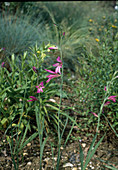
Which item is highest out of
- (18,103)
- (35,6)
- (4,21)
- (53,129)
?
(35,6)

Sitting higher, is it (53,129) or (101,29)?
(101,29)

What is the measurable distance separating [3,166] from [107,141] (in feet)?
3.03

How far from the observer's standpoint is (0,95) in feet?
5.44

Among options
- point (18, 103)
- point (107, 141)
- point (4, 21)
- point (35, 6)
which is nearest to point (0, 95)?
point (18, 103)

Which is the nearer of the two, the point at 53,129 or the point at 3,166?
the point at 3,166

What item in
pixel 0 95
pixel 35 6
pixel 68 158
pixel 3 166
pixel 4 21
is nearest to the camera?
pixel 3 166

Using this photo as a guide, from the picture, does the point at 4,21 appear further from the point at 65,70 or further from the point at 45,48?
the point at 45,48

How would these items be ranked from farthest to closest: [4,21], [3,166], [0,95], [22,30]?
1. [4,21]
2. [22,30]
3. [0,95]
4. [3,166]

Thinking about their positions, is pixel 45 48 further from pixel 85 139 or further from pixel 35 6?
pixel 35 6

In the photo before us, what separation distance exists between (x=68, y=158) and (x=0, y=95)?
2.63 ft

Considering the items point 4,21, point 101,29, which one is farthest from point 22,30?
point 101,29

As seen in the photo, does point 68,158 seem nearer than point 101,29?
Yes

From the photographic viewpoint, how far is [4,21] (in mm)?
3209

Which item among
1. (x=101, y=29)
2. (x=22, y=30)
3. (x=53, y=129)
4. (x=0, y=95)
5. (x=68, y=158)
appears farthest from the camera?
(x=101, y=29)
